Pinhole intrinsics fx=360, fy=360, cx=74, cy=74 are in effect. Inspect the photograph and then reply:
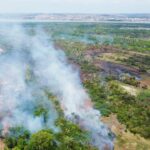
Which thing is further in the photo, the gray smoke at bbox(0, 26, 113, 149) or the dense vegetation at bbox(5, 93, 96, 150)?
the gray smoke at bbox(0, 26, 113, 149)

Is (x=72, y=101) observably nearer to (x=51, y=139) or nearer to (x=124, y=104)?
(x=124, y=104)

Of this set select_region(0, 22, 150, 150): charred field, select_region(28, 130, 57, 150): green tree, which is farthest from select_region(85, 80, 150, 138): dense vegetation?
select_region(28, 130, 57, 150): green tree

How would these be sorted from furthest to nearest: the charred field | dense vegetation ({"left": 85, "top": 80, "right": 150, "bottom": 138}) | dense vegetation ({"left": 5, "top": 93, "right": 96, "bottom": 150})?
dense vegetation ({"left": 85, "top": 80, "right": 150, "bottom": 138}) < the charred field < dense vegetation ({"left": 5, "top": 93, "right": 96, "bottom": 150})

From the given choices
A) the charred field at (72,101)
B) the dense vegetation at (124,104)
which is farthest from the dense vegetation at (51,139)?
the dense vegetation at (124,104)

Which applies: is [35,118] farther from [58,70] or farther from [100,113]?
[58,70]

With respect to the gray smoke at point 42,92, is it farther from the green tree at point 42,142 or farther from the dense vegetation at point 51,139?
the green tree at point 42,142

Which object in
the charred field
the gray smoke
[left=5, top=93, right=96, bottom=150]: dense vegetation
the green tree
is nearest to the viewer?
the green tree

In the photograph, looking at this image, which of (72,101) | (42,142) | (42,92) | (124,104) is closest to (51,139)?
(42,142)

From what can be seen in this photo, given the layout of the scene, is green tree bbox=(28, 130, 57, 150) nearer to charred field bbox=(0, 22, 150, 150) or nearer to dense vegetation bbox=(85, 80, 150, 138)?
charred field bbox=(0, 22, 150, 150)
